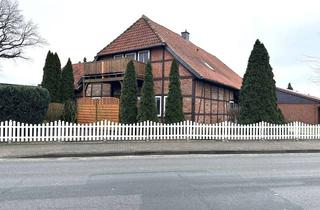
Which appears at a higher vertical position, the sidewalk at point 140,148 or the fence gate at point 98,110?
the fence gate at point 98,110

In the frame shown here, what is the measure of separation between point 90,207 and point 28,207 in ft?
3.24

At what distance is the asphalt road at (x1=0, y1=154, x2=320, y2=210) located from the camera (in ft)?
18.1

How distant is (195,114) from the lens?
21.4 metres

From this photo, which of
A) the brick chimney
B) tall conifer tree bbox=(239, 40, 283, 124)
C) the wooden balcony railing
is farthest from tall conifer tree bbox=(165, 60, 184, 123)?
the brick chimney

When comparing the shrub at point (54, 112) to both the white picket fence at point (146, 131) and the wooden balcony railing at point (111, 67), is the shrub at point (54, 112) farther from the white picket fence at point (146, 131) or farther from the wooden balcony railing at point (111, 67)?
the white picket fence at point (146, 131)

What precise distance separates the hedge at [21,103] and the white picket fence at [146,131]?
0.83m

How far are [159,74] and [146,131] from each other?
7572 millimetres

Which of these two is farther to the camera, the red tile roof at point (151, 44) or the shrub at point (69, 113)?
the red tile roof at point (151, 44)

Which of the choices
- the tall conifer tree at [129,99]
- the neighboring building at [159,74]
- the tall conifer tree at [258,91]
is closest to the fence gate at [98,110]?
the tall conifer tree at [129,99]

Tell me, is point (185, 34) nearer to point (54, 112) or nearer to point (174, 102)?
point (174, 102)

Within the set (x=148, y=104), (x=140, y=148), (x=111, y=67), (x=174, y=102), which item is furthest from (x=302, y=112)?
(x=140, y=148)

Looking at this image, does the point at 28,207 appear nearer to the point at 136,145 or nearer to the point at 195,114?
the point at 136,145

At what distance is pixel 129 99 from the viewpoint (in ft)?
62.3

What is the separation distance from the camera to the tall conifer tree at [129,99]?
62.1 ft
